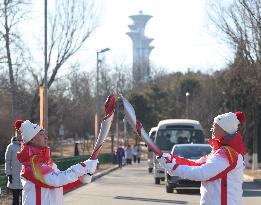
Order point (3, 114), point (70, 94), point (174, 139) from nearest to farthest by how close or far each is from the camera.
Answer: point (174, 139)
point (3, 114)
point (70, 94)

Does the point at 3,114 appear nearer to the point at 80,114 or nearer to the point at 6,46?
the point at 6,46

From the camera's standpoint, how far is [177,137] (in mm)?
30578

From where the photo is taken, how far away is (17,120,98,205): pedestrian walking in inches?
294

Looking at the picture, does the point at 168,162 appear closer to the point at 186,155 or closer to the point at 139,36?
the point at 186,155

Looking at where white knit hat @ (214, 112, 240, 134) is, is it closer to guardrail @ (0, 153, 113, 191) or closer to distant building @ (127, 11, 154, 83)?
guardrail @ (0, 153, 113, 191)

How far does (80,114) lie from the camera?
7550cm

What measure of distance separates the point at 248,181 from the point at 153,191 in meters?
7.97

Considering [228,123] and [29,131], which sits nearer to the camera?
[228,123]

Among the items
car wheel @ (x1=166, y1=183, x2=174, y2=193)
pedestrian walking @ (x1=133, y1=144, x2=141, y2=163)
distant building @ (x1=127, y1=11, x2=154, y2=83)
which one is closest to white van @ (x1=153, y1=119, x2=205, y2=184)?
car wheel @ (x1=166, y1=183, x2=174, y2=193)

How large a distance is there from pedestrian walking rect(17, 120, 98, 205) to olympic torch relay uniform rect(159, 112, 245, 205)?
93cm

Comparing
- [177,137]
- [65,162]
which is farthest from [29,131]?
[65,162]

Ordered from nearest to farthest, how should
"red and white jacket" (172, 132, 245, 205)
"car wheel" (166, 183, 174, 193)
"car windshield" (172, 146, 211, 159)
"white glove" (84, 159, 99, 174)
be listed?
"red and white jacket" (172, 132, 245, 205)
"white glove" (84, 159, 99, 174)
"car windshield" (172, 146, 211, 159)
"car wheel" (166, 183, 174, 193)

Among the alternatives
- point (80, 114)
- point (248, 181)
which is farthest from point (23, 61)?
point (80, 114)

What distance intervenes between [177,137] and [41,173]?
2329 cm
